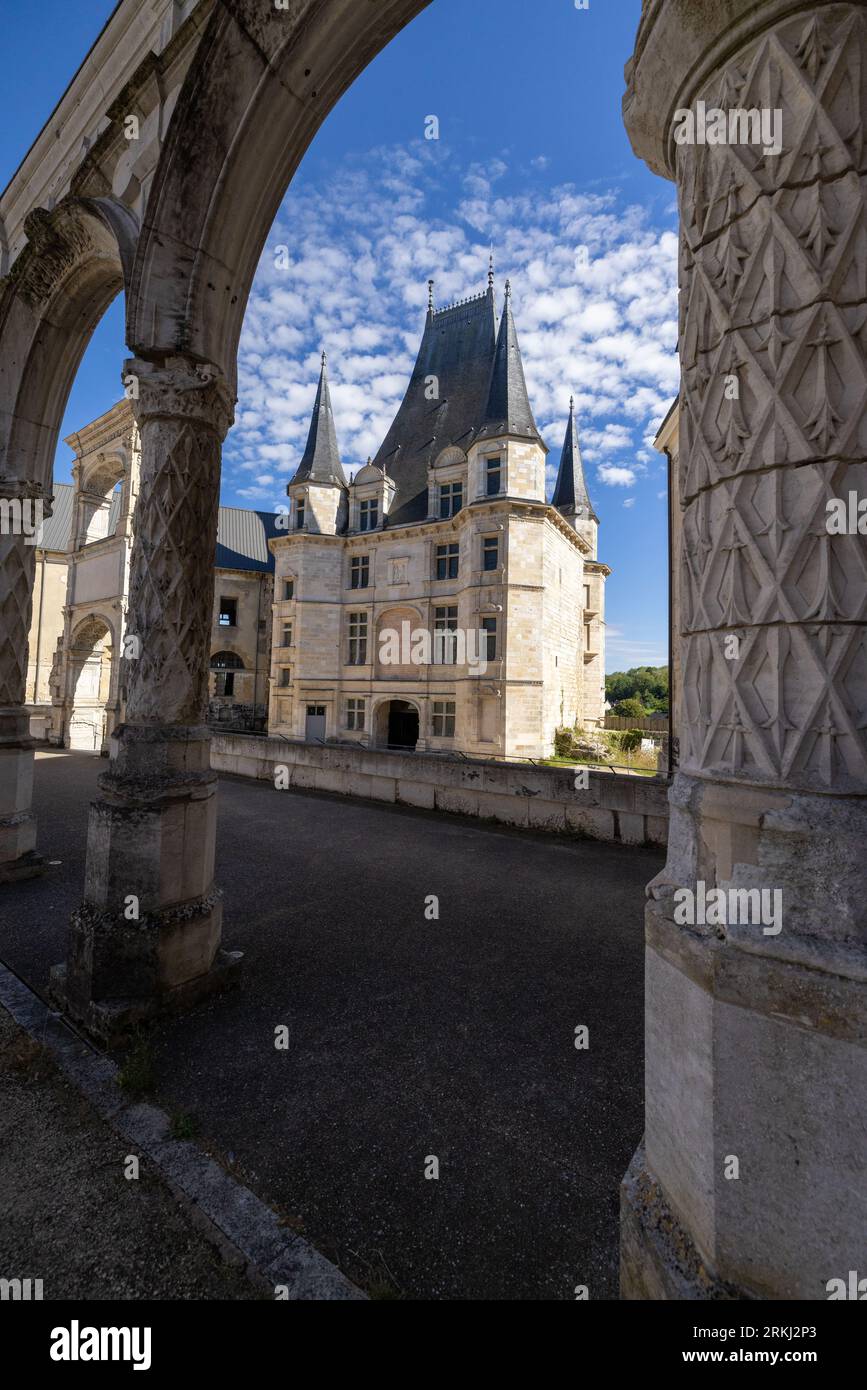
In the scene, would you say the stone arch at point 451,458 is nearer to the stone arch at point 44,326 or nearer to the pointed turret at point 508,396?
the pointed turret at point 508,396

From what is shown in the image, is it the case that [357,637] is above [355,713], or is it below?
above

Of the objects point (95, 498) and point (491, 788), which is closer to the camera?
point (491, 788)

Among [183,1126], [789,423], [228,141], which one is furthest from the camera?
[228,141]

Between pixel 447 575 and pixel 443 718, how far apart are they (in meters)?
6.18

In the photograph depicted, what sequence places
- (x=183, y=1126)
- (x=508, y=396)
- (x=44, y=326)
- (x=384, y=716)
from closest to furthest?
(x=183, y=1126), (x=44, y=326), (x=508, y=396), (x=384, y=716)

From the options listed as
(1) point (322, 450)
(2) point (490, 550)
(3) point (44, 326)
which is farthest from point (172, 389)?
(1) point (322, 450)

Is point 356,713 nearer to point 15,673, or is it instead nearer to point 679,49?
point 15,673

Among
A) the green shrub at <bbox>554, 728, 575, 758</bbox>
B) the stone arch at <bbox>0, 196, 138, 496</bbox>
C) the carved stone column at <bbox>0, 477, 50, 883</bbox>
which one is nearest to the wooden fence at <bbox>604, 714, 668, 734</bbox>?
the green shrub at <bbox>554, 728, 575, 758</bbox>

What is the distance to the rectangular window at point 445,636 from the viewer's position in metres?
22.1

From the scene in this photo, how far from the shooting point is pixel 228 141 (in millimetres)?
3707

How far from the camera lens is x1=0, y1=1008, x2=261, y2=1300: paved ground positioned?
1823 millimetres

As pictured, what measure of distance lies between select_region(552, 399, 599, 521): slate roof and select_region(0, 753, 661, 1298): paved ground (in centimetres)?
2496

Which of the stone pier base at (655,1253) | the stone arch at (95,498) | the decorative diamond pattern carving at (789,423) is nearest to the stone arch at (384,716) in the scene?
the stone arch at (95,498)
